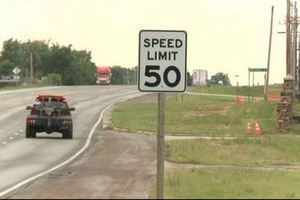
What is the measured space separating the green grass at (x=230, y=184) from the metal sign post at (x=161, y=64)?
4.56m

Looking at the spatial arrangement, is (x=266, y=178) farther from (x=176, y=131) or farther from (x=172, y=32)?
(x=176, y=131)

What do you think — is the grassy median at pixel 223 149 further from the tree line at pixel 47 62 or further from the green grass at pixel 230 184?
the tree line at pixel 47 62

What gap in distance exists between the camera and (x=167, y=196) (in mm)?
14672

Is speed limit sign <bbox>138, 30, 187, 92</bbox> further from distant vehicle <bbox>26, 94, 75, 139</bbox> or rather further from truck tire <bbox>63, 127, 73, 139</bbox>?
truck tire <bbox>63, 127, 73, 139</bbox>

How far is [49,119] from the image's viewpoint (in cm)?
3525

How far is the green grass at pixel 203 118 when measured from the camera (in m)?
45.0

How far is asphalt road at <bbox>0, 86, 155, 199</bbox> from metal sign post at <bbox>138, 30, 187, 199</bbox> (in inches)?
209

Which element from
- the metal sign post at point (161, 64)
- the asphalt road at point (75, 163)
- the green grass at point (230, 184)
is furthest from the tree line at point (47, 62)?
the metal sign post at point (161, 64)

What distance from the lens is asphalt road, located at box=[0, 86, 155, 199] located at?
1661 centimetres

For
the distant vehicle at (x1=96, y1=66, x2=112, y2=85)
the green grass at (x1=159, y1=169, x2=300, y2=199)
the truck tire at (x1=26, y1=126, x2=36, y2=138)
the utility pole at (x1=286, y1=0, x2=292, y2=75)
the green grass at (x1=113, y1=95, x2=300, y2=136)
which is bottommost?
the green grass at (x1=113, y1=95, x2=300, y2=136)

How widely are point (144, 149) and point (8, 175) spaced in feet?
32.9

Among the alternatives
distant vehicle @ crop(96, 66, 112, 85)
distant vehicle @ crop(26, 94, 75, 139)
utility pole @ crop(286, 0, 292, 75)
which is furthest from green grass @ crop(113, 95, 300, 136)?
Result: distant vehicle @ crop(96, 66, 112, 85)

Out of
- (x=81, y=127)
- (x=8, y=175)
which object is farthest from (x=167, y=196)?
(x=81, y=127)

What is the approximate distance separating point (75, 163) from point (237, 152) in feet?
26.0
